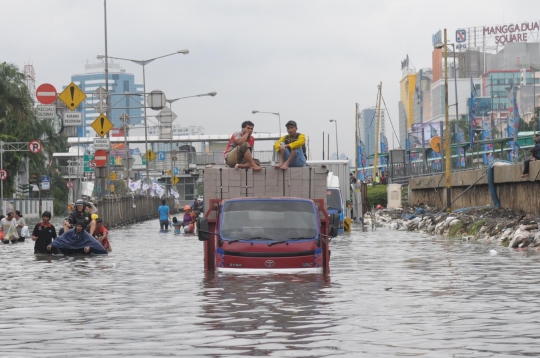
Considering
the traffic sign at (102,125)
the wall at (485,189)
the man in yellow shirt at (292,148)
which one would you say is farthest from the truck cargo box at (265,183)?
the traffic sign at (102,125)

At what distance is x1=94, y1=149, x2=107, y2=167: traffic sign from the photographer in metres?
47.6

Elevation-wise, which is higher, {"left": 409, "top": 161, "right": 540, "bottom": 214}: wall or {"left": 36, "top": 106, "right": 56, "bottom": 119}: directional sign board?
{"left": 36, "top": 106, "right": 56, "bottom": 119}: directional sign board

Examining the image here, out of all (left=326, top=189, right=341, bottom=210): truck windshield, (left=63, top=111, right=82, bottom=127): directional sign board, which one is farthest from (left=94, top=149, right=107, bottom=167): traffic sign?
(left=326, top=189, right=341, bottom=210): truck windshield

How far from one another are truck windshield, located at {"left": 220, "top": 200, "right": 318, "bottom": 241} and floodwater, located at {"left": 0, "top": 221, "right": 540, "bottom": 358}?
2.35ft

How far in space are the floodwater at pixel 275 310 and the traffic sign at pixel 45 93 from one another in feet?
60.8

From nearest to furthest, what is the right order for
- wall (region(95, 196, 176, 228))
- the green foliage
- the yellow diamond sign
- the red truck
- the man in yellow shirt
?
the red truck, the man in yellow shirt, the yellow diamond sign, wall (region(95, 196, 176, 228)), the green foliage

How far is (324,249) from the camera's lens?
19.0m

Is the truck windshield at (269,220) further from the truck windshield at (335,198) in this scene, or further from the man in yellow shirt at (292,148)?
the truck windshield at (335,198)

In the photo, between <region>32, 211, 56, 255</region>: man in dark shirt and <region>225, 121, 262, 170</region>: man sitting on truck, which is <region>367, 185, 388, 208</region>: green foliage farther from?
<region>225, 121, 262, 170</region>: man sitting on truck

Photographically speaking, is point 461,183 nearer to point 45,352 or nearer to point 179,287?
point 179,287

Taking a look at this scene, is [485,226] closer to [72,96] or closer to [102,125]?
[72,96]

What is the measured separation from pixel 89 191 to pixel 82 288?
73.7 metres

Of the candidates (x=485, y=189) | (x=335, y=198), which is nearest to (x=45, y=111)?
(x=335, y=198)

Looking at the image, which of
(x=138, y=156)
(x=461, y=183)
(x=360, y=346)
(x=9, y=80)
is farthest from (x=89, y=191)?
(x=360, y=346)
